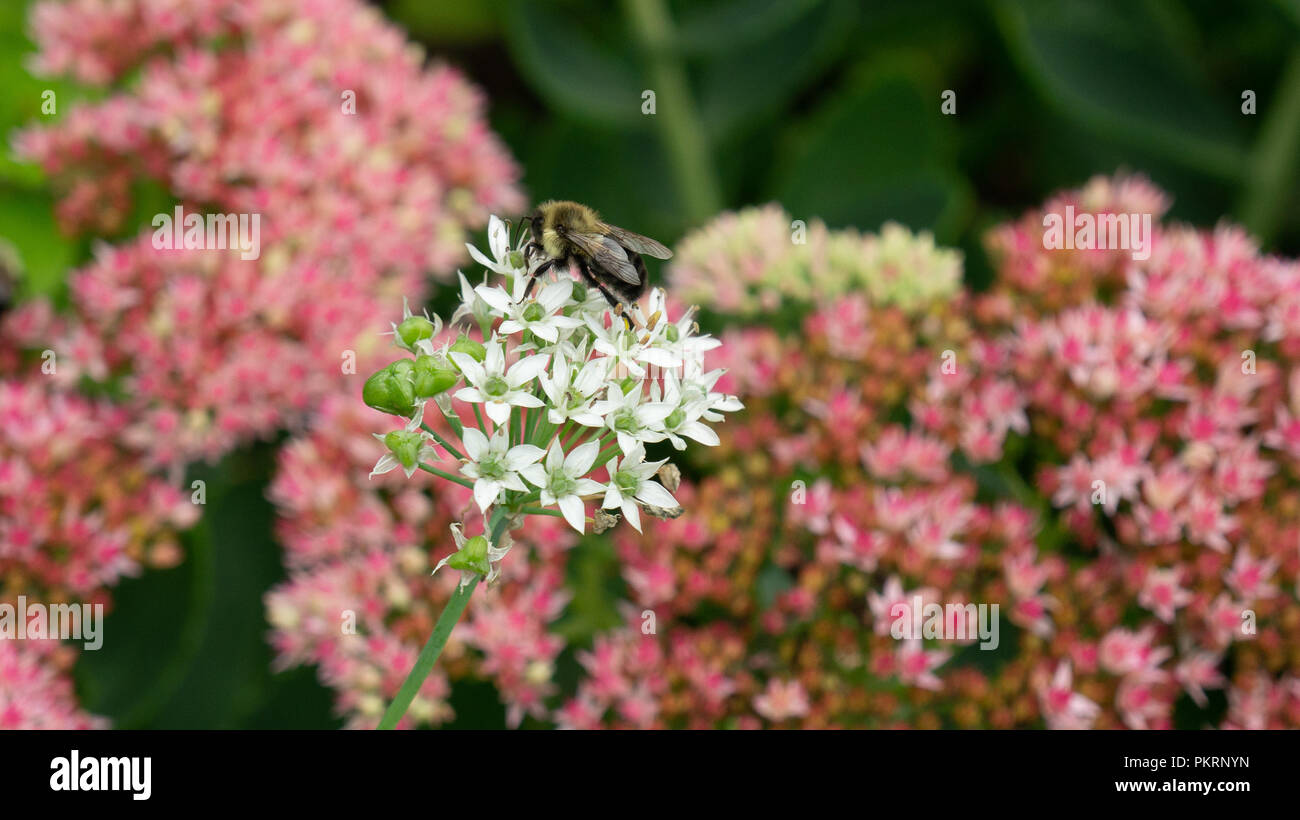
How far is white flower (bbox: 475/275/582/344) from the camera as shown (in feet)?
2.53

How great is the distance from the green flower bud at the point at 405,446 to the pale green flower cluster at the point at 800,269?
71 cm

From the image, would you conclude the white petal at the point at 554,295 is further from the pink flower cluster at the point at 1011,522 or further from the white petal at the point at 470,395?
the pink flower cluster at the point at 1011,522

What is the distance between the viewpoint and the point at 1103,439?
1.21 m

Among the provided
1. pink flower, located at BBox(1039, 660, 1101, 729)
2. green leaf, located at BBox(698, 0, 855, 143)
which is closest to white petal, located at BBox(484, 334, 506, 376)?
pink flower, located at BBox(1039, 660, 1101, 729)

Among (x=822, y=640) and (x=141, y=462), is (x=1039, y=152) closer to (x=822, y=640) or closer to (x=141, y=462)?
(x=822, y=640)

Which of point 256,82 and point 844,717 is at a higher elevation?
point 256,82

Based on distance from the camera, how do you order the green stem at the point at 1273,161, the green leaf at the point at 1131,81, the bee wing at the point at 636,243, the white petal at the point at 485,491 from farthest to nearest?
the green stem at the point at 1273,161 → the green leaf at the point at 1131,81 → the bee wing at the point at 636,243 → the white petal at the point at 485,491

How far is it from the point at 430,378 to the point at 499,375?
0.05 meters

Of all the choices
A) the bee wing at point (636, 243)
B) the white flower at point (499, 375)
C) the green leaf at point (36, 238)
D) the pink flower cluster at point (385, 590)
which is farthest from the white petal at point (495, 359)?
the green leaf at point (36, 238)

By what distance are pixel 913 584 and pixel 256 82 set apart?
3.31ft

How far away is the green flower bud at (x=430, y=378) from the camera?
2.44 ft
